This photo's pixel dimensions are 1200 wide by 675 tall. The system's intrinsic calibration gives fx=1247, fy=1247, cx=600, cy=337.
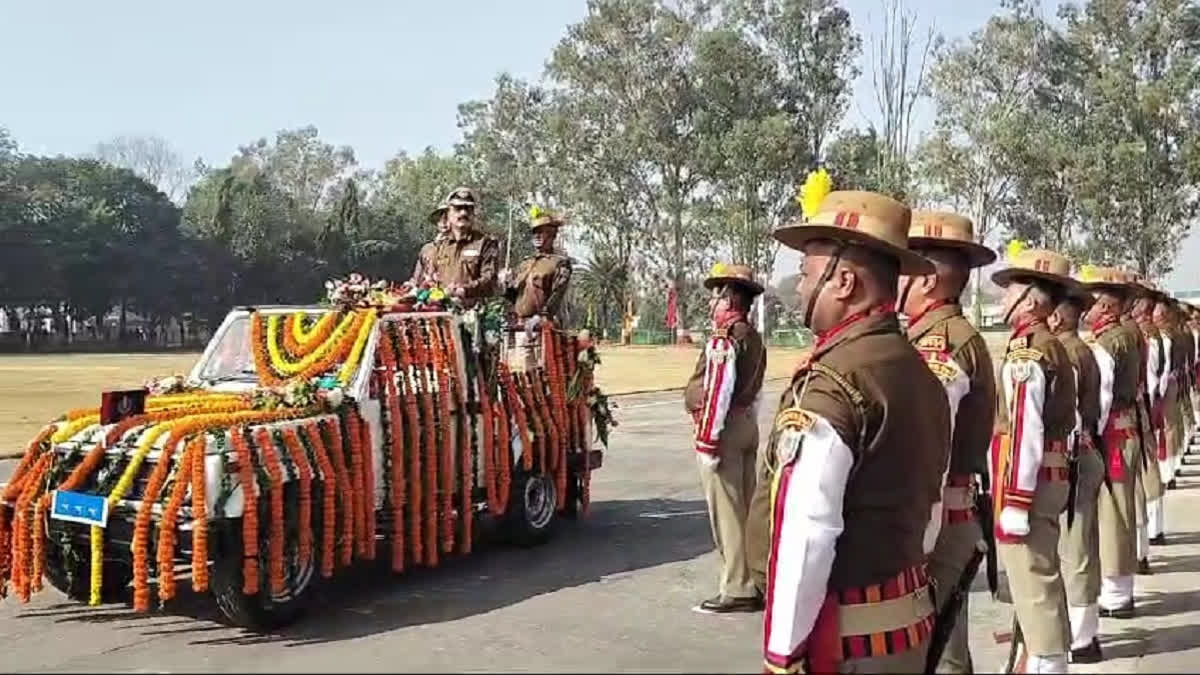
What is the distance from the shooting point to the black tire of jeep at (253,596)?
660cm

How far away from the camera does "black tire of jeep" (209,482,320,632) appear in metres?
6.60

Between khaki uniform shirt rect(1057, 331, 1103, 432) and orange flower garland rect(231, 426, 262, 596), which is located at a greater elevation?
khaki uniform shirt rect(1057, 331, 1103, 432)

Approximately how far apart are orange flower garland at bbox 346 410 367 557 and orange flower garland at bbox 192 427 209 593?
3.66 ft

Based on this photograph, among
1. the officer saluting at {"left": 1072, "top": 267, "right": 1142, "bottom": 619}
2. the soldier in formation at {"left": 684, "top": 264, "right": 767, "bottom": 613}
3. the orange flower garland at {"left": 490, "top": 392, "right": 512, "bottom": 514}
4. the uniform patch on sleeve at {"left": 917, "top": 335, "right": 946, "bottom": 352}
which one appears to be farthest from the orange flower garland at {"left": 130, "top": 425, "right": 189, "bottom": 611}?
the officer saluting at {"left": 1072, "top": 267, "right": 1142, "bottom": 619}

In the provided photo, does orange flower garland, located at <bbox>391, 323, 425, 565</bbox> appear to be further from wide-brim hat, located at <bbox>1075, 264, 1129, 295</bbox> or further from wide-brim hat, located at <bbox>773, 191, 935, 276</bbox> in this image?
wide-brim hat, located at <bbox>773, 191, 935, 276</bbox>

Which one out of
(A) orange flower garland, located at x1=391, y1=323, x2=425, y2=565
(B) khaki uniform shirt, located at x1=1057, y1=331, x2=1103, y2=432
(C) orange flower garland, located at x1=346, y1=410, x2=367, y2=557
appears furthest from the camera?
(A) orange flower garland, located at x1=391, y1=323, x2=425, y2=565

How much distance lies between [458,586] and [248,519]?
6.57 feet

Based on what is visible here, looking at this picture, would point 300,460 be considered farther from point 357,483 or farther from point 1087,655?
point 1087,655

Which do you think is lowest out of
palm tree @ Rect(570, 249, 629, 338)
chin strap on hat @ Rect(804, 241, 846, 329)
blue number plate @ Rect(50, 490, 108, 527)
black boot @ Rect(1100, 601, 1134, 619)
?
black boot @ Rect(1100, 601, 1134, 619)

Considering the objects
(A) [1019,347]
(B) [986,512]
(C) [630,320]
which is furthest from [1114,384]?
(C) [630,320]

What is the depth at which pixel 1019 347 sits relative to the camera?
223 inches

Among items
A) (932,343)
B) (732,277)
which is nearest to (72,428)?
(732,277)

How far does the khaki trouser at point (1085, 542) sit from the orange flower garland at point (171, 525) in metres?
4.55

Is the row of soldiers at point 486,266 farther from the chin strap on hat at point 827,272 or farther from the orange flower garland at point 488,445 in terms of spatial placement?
the chin strap on hat at point 827,272
